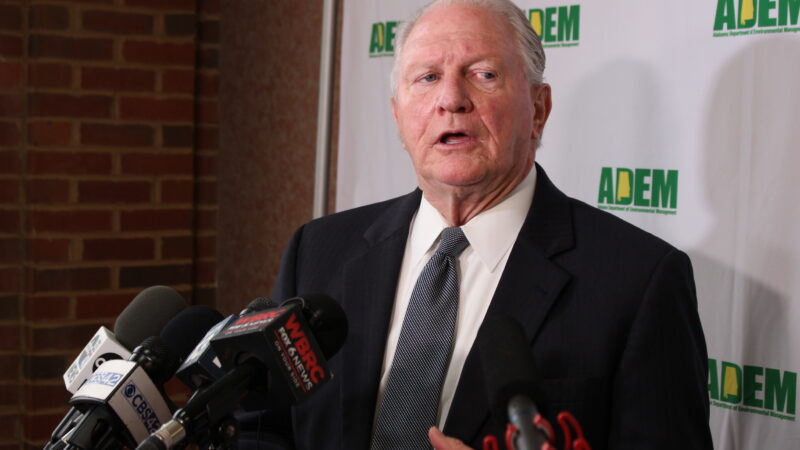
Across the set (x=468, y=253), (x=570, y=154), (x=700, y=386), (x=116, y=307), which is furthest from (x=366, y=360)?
(x=116, y=307)

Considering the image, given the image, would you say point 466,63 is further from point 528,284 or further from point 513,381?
point 513,381

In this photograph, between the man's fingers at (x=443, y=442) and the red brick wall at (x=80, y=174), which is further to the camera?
the red brick wall at (x=80, y=174)

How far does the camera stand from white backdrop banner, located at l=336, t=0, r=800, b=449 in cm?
163

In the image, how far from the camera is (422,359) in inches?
58.6

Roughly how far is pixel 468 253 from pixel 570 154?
51cm

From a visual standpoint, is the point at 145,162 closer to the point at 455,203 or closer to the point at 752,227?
the point at 455,203

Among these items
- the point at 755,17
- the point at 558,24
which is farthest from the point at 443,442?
the point at 558,24

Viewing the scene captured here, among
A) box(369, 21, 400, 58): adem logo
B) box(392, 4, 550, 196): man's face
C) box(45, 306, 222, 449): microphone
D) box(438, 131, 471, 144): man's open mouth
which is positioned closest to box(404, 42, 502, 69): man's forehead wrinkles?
box(392, 4, 550, 196): man's face

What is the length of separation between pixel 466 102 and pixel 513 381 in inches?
27.3

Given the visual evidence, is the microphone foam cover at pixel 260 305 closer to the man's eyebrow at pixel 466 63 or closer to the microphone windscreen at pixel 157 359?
the microphone windscreen at pixel 157 359

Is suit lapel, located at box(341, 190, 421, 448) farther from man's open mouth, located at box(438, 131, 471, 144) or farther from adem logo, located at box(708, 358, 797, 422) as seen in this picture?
adem logo, located at box(708, 358, 797, 422)

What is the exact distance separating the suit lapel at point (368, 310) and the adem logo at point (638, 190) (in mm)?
430

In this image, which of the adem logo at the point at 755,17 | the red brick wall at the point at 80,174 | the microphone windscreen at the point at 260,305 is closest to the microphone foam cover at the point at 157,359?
the microphone windscreen at the point at 260,305

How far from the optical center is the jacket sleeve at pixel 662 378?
1373 millimetres
